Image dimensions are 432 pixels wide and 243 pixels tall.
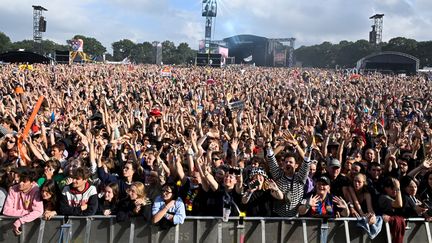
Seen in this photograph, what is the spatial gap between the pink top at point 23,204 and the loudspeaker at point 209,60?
124ft

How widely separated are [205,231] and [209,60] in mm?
38103

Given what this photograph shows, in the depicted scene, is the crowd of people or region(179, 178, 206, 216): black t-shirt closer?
the crowd of people

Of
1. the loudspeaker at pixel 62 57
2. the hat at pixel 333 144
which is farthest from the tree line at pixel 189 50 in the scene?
the hat at pixel 333 144

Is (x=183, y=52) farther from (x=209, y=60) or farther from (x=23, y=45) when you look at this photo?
(x=209, y=60)

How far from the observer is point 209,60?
42.8 meters

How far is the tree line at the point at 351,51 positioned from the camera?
307 ft

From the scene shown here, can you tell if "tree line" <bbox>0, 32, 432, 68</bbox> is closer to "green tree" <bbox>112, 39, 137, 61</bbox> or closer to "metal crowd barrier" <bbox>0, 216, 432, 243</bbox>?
"green tree" <bbox>112, 39, 137, 61</bbox>

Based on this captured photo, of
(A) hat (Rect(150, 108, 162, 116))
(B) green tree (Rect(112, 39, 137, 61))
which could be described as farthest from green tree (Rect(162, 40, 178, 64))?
(A) hat (Rect(150, 108, 162, 116))

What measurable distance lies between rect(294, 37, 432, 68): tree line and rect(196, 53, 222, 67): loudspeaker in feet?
201

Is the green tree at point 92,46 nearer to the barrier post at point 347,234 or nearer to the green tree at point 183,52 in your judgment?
the green tree at point 183,52

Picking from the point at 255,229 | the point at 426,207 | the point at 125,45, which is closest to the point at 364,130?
the point at 426,207

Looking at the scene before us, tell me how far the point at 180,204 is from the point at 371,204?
7.21 feet

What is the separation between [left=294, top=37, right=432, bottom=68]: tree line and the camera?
93.7 m

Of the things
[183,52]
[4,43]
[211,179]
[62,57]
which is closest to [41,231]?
[211,179]
